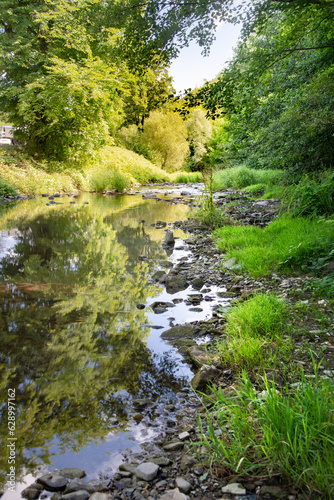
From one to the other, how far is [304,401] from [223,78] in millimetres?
4846

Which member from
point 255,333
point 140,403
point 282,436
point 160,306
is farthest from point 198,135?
point 282,436

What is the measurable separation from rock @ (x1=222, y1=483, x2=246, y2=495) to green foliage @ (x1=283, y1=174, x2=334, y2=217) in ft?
17.9

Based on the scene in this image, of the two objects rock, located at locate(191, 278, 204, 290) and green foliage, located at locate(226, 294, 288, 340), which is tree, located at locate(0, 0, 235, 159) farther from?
green foliage, located at locate(226, 294, 288, 340)

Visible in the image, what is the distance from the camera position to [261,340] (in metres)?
3.11

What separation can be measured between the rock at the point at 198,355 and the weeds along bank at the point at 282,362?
110mm

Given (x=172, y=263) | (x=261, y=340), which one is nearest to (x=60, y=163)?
(x=172, y=263)

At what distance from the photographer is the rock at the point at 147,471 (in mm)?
1881

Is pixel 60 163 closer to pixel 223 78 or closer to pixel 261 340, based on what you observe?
pixel 223 78

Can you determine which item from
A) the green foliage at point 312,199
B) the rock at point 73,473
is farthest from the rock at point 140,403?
the green foliage at point 312,199

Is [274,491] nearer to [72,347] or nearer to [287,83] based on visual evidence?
[72,347]

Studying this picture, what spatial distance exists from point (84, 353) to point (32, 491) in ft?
4.86

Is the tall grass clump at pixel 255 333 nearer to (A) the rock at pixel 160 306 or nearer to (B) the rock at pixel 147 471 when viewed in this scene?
(A) the rock at pixel 160 306

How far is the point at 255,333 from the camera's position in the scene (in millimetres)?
3232

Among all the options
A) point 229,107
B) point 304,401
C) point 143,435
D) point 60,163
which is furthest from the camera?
point 60,163
